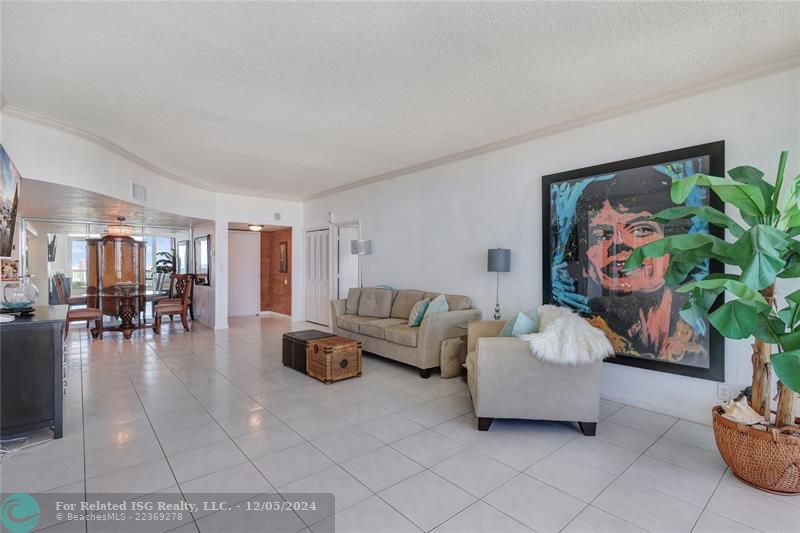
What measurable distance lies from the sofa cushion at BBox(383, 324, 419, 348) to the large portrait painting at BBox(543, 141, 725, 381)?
161 centimetres

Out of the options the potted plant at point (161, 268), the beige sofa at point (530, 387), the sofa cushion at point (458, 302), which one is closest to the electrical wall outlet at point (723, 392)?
the beige sofa at point (530, 387)

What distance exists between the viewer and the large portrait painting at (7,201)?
Result: 10.00 ft

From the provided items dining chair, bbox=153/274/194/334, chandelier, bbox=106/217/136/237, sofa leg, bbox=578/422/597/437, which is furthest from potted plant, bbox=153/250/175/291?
sofa leg, bbox=578/422/597/437

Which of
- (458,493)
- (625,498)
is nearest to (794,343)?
(625,498)

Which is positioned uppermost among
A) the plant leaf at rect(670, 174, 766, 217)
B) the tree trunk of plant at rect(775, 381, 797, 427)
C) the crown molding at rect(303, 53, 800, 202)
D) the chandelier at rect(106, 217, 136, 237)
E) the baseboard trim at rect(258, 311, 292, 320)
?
the crown molding at rect(303, 53, 800, 202)

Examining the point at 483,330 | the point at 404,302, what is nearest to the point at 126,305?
the point at 404,302

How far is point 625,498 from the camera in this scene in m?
2.21

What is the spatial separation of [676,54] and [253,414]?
4387 mm

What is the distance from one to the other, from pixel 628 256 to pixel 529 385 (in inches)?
65.1

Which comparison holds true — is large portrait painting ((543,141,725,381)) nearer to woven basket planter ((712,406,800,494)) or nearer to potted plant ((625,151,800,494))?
potted plant ((625,151,800,494))

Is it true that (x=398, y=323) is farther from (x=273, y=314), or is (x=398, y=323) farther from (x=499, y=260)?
(x=273, y=314)

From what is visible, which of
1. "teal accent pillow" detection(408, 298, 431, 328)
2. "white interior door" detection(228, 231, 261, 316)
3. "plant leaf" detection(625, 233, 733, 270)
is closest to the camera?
"plant leaf" detection(625, 233, 733, 270)

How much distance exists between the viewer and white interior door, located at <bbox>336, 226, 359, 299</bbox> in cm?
768

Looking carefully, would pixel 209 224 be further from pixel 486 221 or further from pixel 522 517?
pixel 522 517
